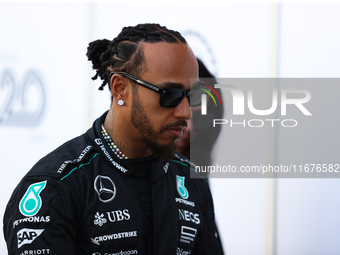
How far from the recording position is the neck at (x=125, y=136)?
59.0 inches

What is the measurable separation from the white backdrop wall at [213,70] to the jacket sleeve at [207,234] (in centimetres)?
157

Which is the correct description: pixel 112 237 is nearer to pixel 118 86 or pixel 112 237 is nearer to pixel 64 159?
pixel 64 159

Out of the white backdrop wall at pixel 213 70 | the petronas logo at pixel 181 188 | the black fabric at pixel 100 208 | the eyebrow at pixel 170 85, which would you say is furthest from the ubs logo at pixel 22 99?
the eyebrow at pixel 170 85

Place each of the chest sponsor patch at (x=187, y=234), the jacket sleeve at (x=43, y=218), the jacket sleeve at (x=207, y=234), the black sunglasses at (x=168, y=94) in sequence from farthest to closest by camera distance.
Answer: the jacket sleeve at (x=207, y=234) → the chest sponsor patch at (x=187, y=234) → the black sunglasses at (x=168, y=94) → the jacket sleeve at (x=43, y=218)

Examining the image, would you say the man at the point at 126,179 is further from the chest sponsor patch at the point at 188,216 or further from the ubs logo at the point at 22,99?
the ubs logo at the point at 22,99

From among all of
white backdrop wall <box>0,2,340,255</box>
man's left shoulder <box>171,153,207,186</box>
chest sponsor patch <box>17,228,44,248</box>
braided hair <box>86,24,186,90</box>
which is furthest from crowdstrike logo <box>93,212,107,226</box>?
white backdrop wall <box>0,2,340,255</box>

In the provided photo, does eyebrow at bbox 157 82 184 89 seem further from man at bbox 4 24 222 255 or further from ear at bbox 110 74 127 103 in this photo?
ear at bbox 110 74 127 103

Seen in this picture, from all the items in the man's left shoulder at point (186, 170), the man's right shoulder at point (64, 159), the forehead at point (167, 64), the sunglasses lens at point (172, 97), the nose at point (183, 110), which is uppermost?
the forehead at point (167, 64)

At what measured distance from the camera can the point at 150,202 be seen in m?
1.48

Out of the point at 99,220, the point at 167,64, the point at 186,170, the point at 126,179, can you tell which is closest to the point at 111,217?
the point at 99,220

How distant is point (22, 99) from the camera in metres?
3.11

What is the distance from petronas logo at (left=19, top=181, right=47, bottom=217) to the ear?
48cm

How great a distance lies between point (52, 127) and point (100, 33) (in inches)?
36.4

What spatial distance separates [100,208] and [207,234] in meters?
0.58
